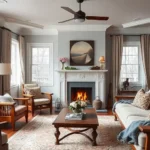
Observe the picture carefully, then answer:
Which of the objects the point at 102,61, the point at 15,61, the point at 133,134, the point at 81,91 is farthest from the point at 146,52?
the point at 133,134

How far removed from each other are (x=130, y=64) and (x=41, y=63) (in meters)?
3.32

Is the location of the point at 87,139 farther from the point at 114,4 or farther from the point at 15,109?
the point at 114,4

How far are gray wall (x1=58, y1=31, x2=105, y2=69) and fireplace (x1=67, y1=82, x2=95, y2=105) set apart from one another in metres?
0.85

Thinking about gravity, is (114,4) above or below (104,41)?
above

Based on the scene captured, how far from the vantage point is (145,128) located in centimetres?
271

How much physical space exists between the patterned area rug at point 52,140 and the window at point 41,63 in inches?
118

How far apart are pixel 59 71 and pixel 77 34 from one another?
4.71 feet

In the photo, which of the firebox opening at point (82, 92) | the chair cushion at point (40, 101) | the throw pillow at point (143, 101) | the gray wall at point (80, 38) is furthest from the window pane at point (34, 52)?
the throw pillow at point (143, 101)

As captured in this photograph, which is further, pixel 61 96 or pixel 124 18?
pixel 61 96

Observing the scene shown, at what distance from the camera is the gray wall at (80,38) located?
7.54 meters

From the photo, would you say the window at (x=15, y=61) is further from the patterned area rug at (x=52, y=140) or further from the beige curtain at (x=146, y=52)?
the beige curtain at (x=146, y=52)

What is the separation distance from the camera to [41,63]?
8219 mm

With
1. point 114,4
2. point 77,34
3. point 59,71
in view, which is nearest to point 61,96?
point 59,71

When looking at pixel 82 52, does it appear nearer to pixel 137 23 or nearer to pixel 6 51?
pixel 137 23
